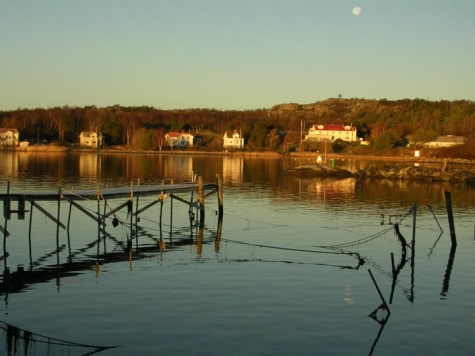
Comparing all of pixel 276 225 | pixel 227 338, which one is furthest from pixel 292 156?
pixel 227 338

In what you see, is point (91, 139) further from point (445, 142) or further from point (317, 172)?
point (317, 172)

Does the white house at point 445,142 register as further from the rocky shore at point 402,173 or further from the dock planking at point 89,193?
the dock planking at point 89,193

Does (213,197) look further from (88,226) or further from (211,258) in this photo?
(211,258)

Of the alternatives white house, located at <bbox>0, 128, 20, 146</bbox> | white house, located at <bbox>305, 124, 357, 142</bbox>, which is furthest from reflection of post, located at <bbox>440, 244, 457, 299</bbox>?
white house, located at <bbox>0, 128, 20, 146</bbox>

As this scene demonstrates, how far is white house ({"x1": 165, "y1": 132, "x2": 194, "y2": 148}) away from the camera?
194 meters

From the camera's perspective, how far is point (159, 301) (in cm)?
2070

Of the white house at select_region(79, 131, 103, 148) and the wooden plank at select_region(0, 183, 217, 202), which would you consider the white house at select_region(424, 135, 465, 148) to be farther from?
the wooden plank at select_region(0, 183, 217, 202)

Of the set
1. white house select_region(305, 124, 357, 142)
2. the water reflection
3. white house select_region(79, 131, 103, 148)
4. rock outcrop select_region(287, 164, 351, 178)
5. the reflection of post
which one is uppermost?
white house select_region(305, 124, 357, 142)

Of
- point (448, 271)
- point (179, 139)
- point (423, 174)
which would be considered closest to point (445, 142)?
point (423, 174)

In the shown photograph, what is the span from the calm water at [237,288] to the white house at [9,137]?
492 feet

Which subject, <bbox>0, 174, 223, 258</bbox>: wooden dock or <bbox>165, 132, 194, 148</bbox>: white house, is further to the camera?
<bbox>165, 132, 194, 148</bbox>: white house

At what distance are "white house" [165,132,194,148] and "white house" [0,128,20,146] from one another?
148 ft

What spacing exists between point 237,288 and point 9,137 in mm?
174755

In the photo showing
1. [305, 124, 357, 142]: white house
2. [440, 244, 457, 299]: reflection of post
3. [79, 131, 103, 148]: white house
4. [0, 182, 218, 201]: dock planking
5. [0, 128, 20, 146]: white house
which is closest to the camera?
[440, 244, 457, 299]: reflection of post
